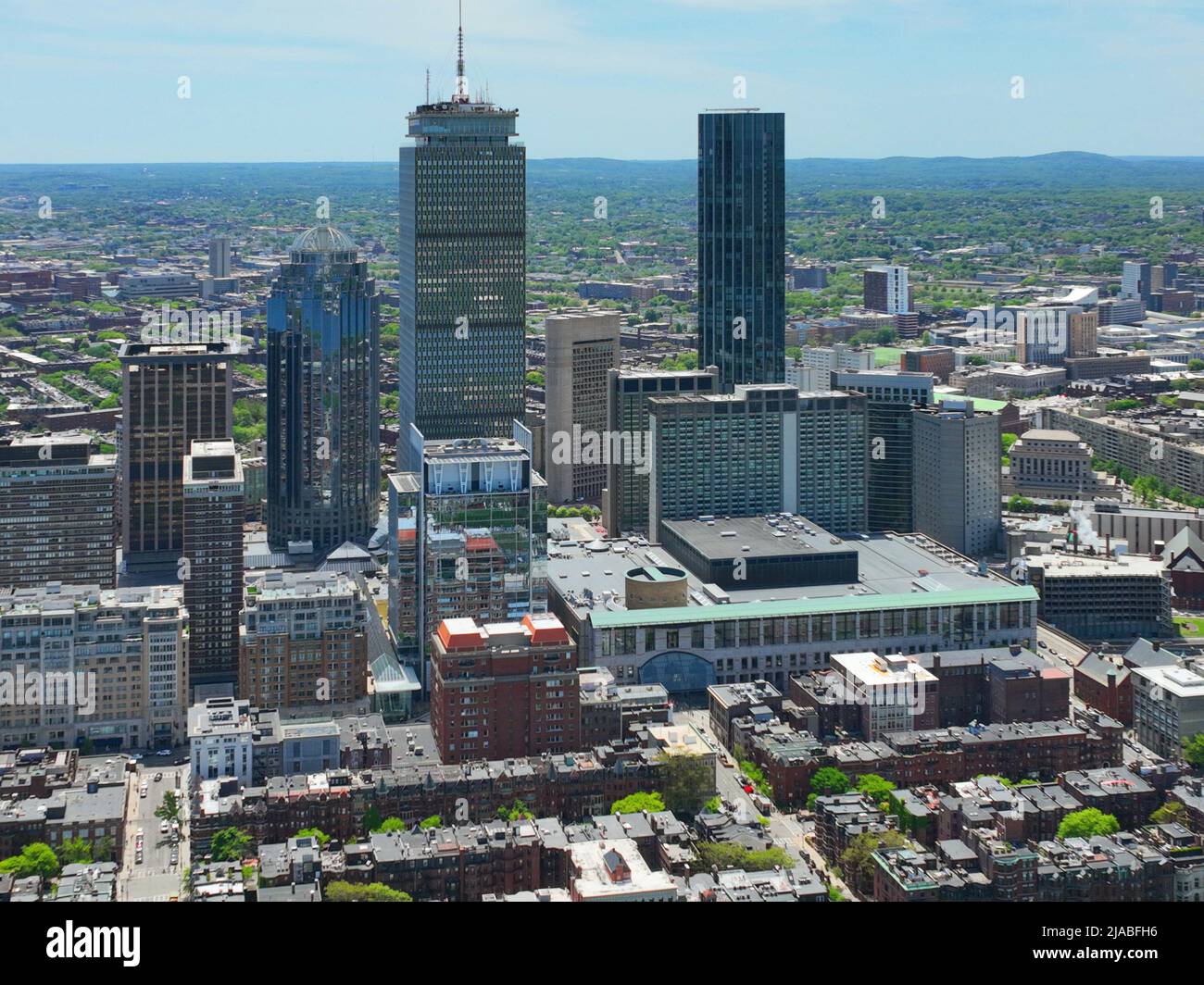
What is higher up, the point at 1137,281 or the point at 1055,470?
the point at 1137,281

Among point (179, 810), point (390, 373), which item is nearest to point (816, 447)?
point (179, 810)

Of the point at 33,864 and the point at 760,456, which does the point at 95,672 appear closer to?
the point at 33,864

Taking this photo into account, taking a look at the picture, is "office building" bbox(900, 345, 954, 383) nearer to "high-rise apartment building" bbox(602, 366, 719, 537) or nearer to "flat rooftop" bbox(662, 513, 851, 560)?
"high-rise apartment building" bbox(602, 366, 719, 537)

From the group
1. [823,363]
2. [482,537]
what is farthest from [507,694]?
[823,363]

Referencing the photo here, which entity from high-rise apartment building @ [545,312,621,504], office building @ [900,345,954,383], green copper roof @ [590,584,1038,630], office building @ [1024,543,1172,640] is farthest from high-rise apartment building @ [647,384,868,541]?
office building @ [900,345,954,383]

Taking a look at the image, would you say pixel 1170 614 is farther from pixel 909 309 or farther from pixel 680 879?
pixel 909 309

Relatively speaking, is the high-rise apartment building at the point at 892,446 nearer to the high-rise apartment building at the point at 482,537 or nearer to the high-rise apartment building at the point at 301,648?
the high-rise apartment building at the point at 482,537
